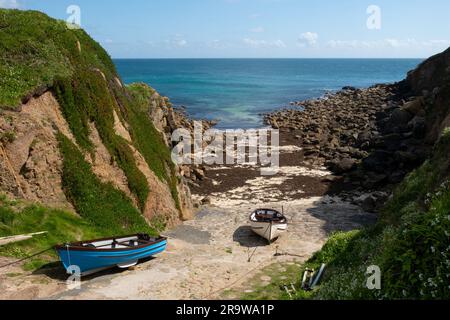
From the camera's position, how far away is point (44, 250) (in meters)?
18.6

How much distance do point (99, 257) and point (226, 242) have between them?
415 inches

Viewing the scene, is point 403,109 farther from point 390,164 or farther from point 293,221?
point 293,221

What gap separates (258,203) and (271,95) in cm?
9453

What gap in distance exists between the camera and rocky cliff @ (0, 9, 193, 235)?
2138 centimetres

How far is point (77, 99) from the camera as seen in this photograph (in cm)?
2545

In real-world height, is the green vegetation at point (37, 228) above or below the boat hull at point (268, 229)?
above

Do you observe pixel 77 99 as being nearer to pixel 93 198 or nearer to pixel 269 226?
pixel 93 198

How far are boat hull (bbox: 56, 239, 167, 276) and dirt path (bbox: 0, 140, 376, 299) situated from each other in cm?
45

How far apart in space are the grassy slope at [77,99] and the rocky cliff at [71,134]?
0.06m

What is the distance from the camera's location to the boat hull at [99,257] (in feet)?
56.4

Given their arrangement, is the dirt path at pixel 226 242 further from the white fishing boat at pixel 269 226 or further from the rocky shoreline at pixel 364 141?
the rocky shoreline at pixel 364 141

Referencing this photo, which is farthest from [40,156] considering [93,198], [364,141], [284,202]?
[364,141]

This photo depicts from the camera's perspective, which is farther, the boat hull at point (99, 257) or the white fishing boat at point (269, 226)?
the white fishing boat at point (269, 226)

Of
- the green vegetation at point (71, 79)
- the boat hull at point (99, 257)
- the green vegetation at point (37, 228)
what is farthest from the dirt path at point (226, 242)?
the green vegetation at point (71, 79)
